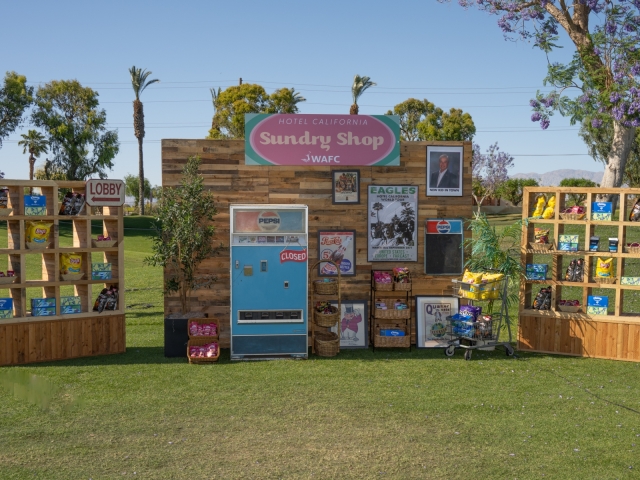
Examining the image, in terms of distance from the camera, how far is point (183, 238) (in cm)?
918

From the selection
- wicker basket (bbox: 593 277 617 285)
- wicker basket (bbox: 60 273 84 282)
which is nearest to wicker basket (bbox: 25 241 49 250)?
wicker basket (bbox: 60 273 84 282)

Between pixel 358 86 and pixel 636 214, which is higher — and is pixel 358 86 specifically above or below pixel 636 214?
above

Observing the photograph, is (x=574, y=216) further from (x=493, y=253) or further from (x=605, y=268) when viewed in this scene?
(x=493, y=253)

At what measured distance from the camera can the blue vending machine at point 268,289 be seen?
29.9 feet

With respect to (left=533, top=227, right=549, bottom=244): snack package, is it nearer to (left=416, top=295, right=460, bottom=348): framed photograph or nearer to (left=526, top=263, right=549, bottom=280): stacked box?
(left=526, top=263, right=549, bottom=280): stacked box

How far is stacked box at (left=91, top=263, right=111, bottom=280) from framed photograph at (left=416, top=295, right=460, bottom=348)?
4.56m

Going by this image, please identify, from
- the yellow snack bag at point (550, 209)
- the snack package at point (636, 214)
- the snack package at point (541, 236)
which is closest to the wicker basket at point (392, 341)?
the snack package at point (541, 236)

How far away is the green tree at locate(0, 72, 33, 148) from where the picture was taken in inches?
1591

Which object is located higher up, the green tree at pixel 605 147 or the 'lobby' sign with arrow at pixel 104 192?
the green tree at pixel 605 147

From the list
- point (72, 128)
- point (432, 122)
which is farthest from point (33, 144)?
point (432, 122)

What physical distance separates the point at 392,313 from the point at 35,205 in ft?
17.0

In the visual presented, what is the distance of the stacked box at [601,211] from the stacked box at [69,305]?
7341 mm

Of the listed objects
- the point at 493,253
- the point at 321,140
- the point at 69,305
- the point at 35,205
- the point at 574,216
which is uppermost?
the point at 321,140

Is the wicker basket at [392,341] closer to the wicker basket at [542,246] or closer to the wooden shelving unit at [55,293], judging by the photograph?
the wicker basket at [542,246]
